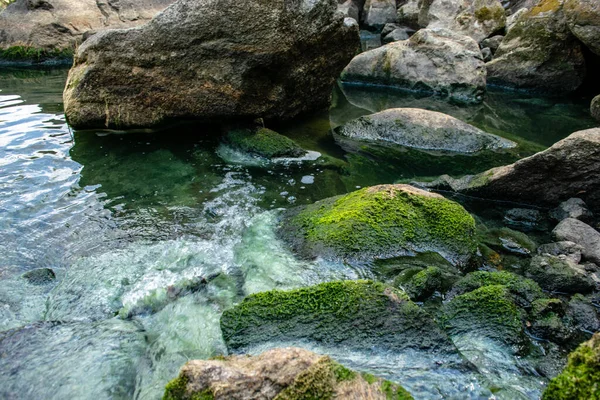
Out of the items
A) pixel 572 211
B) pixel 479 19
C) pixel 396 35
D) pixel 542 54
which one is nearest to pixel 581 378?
pixel 572 211

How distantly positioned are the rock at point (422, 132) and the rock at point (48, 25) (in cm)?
1358

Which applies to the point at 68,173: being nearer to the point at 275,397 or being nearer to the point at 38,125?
the point at 38,125

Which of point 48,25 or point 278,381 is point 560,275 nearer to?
point 278,381

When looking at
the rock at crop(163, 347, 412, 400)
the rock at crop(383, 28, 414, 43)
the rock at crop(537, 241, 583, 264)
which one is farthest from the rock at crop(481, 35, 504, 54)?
the rock at crop(163, 347, 412, 400)

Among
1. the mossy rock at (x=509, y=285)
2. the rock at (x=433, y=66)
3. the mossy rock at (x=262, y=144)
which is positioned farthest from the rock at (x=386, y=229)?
the rock at (x=433, y=66)

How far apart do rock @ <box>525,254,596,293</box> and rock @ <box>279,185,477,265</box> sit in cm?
70

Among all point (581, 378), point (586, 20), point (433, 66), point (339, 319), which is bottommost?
point (433, 66)

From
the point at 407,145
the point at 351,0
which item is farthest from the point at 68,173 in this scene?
the point at 351,0

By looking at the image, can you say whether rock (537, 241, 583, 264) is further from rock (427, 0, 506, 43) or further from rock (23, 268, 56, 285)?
rock (427, 0, 506, 43)

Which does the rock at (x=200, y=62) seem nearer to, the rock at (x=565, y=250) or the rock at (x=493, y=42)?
the rock at (x=565, y=250)

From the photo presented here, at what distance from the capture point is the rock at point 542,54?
1435cm

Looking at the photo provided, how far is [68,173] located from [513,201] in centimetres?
691

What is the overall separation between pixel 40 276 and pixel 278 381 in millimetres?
3456

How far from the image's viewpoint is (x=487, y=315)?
4090 mm
